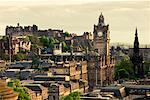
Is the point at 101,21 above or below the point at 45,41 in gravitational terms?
above

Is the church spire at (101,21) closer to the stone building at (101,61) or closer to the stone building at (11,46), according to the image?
the stone building at (101,61)

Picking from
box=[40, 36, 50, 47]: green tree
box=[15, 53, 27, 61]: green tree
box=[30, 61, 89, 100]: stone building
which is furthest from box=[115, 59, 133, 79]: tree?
box=[40, 36, 50, 47]: green tree

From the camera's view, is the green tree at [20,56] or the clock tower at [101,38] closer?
the clock tower at [101,38]

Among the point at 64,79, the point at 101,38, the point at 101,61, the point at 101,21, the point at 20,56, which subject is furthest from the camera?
the point at 20,56

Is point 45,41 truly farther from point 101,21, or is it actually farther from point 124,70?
point 124,70

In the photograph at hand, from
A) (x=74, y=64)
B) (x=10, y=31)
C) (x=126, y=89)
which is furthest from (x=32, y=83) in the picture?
(x=10, y=31)

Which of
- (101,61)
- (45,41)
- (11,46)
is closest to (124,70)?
(101,61)

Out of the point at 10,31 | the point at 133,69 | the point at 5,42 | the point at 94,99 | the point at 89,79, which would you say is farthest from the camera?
the point at 10,31

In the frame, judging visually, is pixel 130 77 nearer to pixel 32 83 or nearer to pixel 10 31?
pixel 32 83

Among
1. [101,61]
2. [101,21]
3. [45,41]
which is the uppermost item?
[101,21]

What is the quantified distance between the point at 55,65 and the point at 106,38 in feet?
70.2

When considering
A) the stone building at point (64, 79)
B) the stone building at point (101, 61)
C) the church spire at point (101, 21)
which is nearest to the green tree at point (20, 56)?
the stone building at point (101, 61)

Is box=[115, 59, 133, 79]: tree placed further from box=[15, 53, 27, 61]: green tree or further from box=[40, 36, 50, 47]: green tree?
box=[40, 36, 50, 47]: green tree

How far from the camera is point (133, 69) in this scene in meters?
124
